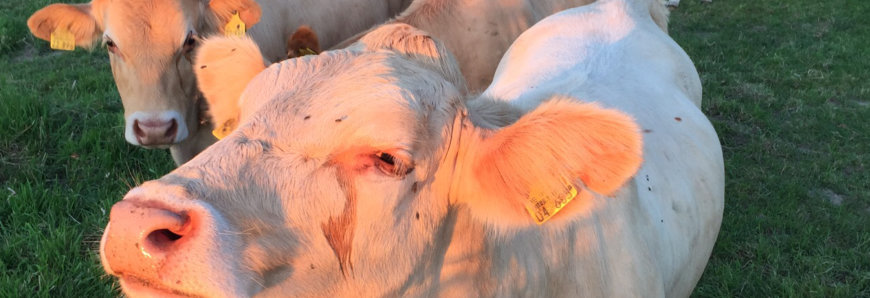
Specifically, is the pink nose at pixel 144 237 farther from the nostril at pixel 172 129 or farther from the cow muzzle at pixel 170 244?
the nostril at pixel 172 129

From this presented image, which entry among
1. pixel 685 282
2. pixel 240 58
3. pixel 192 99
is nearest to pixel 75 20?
pixel 192 99

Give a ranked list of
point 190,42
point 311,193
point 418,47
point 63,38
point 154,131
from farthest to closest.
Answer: point 63,38 < point 190,42 < point 154,131 < point 418,47 < point 311,193

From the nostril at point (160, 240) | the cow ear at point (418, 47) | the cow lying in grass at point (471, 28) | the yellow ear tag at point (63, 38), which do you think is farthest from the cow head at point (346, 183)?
the yellow ear tag at point (63, 38)

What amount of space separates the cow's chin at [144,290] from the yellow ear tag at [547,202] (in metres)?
0.80

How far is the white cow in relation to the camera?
139cm

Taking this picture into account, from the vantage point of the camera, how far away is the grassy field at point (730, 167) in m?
3.79

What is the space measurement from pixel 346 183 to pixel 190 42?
2.77 metres

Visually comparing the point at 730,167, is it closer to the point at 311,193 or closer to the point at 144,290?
the point at 311,193

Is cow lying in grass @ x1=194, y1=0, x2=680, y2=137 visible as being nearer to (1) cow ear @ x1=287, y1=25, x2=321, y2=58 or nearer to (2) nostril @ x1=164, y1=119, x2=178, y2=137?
(1) cow ear @ x1=287, y1=25, x2=321, y2=58

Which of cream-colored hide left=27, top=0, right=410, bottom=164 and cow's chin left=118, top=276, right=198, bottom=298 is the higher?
cow's chin left=118, top=276, right=198, bottom=298

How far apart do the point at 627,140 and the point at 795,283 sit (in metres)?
3.00

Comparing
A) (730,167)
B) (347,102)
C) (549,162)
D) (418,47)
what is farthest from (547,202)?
(730,167)

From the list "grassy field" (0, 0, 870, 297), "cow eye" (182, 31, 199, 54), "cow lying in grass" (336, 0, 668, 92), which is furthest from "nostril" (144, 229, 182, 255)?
"cow lying in grass" (336, 0, 668, 92)

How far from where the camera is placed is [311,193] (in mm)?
1555
